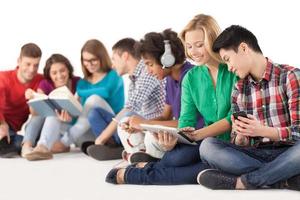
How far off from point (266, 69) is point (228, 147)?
335 mm

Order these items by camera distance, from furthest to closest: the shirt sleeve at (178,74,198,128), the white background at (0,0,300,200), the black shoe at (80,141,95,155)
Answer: the white background at (0,0,300,200), the black shoe at (80,141,95,155), the shirt sleeve at (178,74,198,128)

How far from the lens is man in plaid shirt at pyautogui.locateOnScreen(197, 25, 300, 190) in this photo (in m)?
2.35

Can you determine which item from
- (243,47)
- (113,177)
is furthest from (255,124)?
(113,177)

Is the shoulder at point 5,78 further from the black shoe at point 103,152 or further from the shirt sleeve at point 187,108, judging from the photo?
the shirt sleeve at point 187,108

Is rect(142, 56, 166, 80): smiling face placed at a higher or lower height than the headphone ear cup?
lower

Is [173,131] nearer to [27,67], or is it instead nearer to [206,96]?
[206,96]

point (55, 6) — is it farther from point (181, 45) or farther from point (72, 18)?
A: point (181, 45)

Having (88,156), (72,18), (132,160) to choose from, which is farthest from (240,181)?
(72,18)

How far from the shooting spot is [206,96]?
2.70 meters

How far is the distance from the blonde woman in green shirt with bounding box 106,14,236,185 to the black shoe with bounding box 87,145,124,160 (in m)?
0.75

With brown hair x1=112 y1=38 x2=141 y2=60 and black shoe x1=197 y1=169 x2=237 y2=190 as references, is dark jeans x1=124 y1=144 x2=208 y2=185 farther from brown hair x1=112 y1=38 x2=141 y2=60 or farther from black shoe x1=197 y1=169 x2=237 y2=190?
brown hair x1=112 y1=38 x2=141 y2=60

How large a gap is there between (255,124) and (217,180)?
269 millimetres

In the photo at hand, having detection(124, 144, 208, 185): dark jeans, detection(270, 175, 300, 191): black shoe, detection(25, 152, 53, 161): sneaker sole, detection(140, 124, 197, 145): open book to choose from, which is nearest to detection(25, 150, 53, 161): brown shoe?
detection(25, 152, 53, 161): sneaker sole

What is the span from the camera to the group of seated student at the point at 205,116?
239cm
